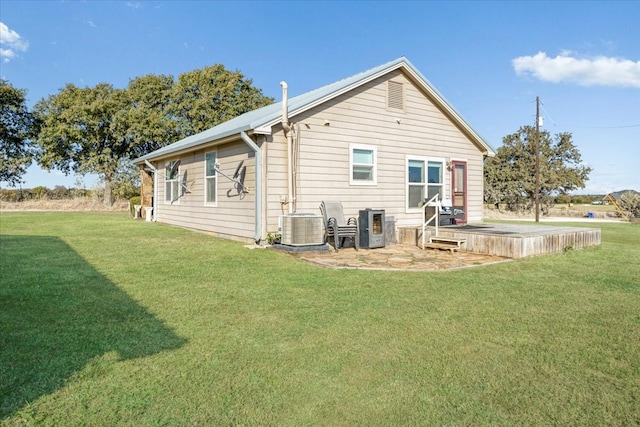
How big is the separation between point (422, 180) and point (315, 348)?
334 inches

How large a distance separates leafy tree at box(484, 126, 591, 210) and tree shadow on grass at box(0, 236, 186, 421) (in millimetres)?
28019

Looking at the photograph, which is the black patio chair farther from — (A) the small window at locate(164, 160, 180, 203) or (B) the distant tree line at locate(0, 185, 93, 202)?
(B) the distant tree line at locate(0, 185, 93, 202)

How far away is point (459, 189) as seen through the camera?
1151 cm

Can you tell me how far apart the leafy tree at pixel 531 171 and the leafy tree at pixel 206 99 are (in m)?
19.1

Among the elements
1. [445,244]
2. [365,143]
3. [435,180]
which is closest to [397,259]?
[445,244]

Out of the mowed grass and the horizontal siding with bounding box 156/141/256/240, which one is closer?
the mowed grass

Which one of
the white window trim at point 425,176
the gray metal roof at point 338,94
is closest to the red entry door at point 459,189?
the white window trim at point 425,176

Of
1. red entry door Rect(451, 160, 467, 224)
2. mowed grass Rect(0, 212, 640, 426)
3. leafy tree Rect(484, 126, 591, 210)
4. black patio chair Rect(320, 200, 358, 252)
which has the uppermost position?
leafy tree Rect(484, 126, 591, 210)

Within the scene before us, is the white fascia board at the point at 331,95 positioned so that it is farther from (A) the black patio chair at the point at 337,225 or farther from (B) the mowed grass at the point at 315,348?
(B) the mowed grass at the point at 315,348

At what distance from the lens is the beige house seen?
8.32m

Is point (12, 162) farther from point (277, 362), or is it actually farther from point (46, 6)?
point (277, 362)

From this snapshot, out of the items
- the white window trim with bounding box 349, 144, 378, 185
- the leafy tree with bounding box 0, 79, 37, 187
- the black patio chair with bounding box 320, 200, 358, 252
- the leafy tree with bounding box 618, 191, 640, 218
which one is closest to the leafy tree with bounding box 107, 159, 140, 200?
the leafy tree with bounding box 0, 79, 37, 187

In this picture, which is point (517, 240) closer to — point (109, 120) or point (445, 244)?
point (445, 244)

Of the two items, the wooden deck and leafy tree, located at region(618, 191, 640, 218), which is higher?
leafy tree, located at region(618, 191, 640, 218)
